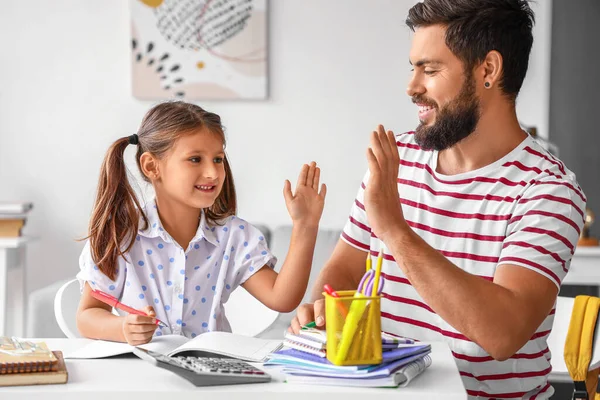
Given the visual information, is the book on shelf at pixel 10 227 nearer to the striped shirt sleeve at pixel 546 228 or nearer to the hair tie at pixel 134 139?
the hair tie at pixel 134 139

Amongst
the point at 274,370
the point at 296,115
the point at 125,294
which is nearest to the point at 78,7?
the point at 296,115

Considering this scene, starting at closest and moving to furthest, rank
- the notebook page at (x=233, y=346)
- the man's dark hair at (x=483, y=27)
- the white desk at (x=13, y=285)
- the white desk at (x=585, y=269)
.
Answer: the notebook page at (x=233, y=346), the man's dark hair at (x=483, y=27), the white desk at (x=585, y=269), the white desk at (x=13, y=285)

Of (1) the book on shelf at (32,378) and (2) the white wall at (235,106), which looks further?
(2) the white wall at (235,106)

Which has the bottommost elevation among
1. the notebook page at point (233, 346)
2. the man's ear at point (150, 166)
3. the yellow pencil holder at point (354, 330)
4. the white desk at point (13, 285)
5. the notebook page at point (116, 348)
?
the white desk at point (13, 285)

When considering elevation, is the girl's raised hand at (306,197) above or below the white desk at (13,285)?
above

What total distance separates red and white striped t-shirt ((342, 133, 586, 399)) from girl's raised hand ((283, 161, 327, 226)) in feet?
0.56

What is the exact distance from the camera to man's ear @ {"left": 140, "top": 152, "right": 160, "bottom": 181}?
1809 mm

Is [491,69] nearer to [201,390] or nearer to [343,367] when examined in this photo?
[343,367]

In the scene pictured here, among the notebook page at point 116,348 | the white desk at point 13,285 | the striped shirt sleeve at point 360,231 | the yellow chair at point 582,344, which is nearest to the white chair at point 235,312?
the striped shirt sleeve at point 360,231

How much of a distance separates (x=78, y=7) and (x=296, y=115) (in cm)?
99

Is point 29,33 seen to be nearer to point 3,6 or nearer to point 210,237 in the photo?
point 3,6

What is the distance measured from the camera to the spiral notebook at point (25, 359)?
1096mm

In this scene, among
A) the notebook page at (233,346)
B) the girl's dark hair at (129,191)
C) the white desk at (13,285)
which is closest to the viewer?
the notebook page at (233,346)

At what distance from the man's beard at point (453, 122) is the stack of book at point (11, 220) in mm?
2048
